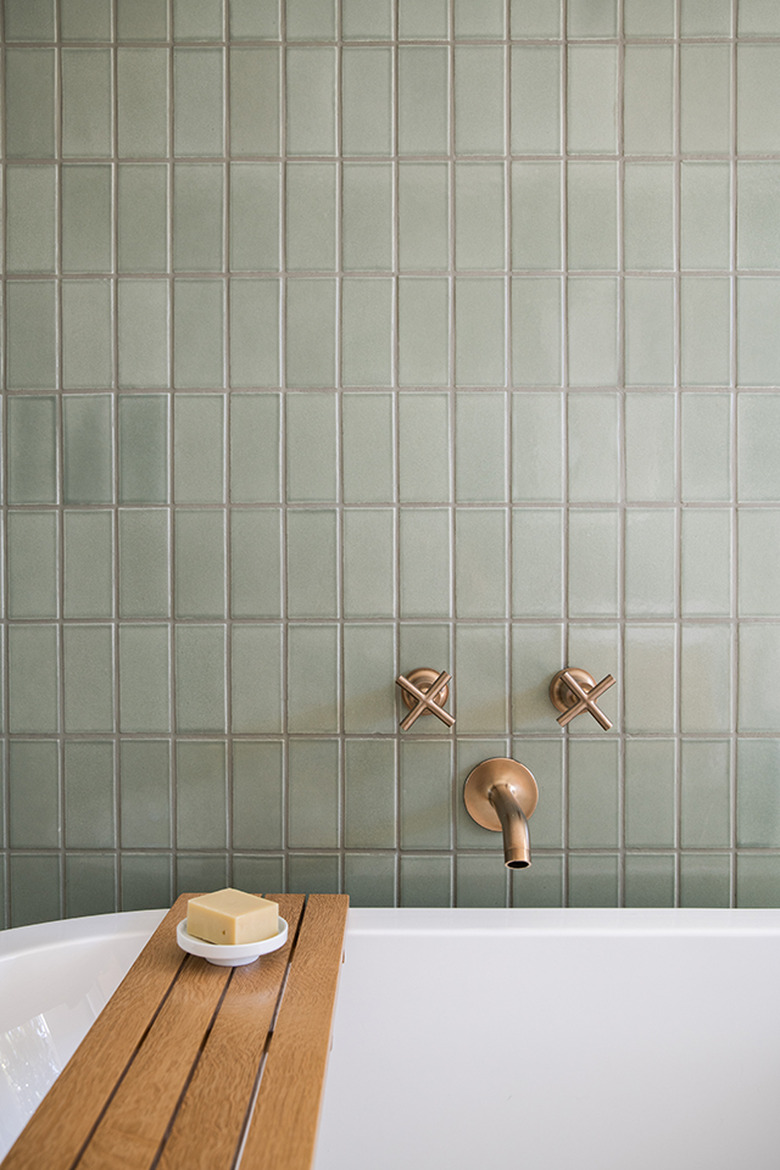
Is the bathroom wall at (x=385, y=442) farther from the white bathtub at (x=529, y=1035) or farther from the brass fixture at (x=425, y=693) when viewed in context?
the white bathtub at (x=529, y=1035)

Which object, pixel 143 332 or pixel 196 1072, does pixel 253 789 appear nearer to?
pixel 196 1072

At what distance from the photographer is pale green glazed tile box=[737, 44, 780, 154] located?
1251 millimetres

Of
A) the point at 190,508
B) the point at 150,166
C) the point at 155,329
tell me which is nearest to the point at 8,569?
the point at 190,508

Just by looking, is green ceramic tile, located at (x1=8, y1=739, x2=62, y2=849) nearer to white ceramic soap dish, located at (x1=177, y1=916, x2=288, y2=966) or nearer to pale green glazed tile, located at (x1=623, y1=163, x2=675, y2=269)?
white ceramic soap dish, located at (x1=177, y1=916, x2=288, y2=966)

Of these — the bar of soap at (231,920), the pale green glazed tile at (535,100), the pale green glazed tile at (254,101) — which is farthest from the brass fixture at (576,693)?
the pale green glazed tile at (254,101)

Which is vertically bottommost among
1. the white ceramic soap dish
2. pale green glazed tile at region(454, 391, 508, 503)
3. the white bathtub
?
the white bathtub

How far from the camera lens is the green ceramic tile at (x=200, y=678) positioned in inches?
50.3

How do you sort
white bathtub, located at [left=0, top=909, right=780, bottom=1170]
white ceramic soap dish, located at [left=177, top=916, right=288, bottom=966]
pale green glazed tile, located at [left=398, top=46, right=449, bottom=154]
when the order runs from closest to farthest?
1. white ceramic soap dish, located at [left=177, top=916, right=288, bottom=966]
2. white bathtub, located at [left=0, top=909, right=780, bottom=1170]
3. pale green glazed tile, located at [left=398, top=46, right=449, bottom=154]

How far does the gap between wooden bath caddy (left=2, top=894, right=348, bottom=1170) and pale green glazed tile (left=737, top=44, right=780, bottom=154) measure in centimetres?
133

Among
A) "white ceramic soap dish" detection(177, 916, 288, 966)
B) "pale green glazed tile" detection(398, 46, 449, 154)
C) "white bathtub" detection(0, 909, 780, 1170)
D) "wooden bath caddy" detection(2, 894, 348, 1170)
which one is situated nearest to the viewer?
"wooden bath caddy" detection(2, 894, 348, 1170)

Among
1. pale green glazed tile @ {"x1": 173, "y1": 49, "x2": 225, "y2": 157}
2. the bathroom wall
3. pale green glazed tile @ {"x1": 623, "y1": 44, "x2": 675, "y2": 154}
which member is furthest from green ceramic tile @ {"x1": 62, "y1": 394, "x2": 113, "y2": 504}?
pale green glazed tile @ {"x1": 623, "y1": 44, "x2": 675, "y2": 154}

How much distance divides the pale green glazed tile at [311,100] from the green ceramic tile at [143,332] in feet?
1.02

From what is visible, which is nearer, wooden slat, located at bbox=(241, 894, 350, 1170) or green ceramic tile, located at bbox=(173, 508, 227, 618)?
wooden slat, located at bbox=(241, 894, 350, 1170)

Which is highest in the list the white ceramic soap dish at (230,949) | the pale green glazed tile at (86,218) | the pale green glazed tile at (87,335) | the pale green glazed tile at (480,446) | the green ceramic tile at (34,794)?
the pale green glazed tile at (86,218)
